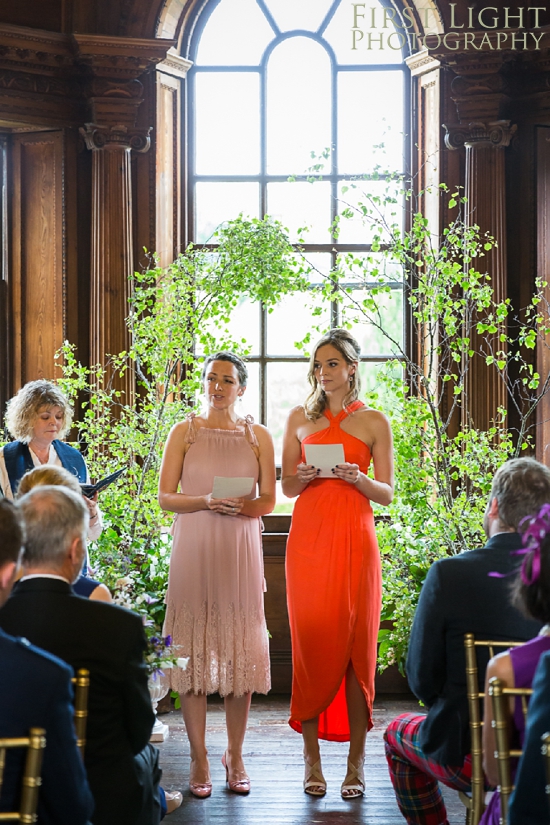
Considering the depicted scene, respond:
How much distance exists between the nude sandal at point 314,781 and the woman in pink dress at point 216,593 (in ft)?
0.81

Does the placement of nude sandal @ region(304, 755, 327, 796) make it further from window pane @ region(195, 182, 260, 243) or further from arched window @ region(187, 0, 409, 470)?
window pane @ region(195, 182, 260, 243)

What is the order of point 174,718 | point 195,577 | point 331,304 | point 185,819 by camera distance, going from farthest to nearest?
point 331,304 < point 174,718 < point 195,577 < point 185,819

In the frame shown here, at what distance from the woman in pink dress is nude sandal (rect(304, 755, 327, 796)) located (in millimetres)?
247

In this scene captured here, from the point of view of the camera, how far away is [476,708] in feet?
7.77

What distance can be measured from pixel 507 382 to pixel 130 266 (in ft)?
7.26

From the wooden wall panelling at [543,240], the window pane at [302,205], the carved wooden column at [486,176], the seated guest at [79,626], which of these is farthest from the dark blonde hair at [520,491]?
the window pane at [302,205]

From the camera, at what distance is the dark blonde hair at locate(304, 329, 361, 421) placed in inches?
151

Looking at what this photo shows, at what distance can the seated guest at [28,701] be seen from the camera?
169cm

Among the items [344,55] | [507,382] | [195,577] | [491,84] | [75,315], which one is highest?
[344,55]

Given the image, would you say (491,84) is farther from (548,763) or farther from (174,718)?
(548,763)

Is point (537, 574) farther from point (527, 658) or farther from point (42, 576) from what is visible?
point (42, 576)

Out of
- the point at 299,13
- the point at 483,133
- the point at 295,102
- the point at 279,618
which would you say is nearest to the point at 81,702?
the point at 279,618

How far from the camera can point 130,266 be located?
208 inches

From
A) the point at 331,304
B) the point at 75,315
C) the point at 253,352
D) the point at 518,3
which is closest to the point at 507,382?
the point at 331,304
